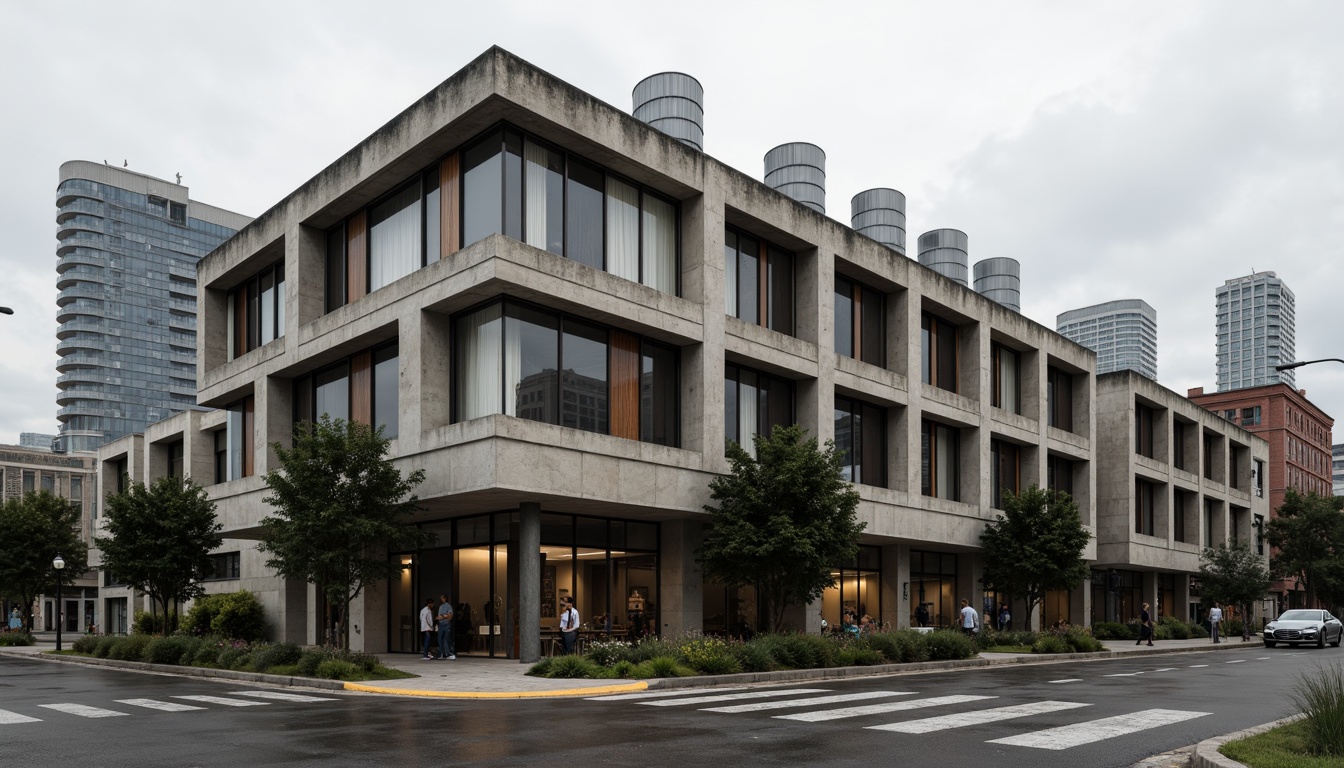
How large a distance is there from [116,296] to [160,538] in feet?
460

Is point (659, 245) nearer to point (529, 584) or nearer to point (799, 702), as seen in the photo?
point (529, 584)

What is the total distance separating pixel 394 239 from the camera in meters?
29.4

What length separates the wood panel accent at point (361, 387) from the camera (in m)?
30.1

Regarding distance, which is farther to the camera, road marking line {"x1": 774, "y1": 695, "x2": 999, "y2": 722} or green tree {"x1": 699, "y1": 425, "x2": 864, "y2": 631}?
green tree {"x1": 699, "y1": 425, "x2": 864, "y2": 631}

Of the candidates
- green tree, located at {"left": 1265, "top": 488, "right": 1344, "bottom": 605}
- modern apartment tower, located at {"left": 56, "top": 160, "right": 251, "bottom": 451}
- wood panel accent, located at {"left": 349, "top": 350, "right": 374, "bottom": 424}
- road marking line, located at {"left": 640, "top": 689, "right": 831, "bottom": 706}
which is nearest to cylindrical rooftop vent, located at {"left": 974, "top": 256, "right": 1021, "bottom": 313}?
green tree, located at {"left": 1265, "top": 488, "right": 1344, "bottom": 605}

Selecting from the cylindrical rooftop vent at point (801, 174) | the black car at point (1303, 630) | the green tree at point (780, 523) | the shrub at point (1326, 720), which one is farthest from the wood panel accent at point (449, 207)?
the black car at point (1303, 630)

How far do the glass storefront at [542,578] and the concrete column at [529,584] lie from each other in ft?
5.62

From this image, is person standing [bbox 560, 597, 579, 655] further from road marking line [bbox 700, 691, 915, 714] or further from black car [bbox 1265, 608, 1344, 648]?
black car [bbox 1265, 608, 1344, 648]

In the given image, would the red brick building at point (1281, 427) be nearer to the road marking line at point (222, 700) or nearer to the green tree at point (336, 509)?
the green tree at point (336, 509)

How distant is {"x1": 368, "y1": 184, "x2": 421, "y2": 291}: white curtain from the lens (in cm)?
2864

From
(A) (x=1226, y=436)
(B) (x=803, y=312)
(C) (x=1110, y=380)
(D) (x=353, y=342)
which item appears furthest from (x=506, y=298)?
(A) (x=1226, y=436)

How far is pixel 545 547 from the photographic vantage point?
2767 centimetres

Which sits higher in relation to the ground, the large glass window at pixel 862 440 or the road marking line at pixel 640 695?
the large glass window at pixel 862 440

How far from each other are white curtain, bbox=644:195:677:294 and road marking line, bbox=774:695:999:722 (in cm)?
1479
